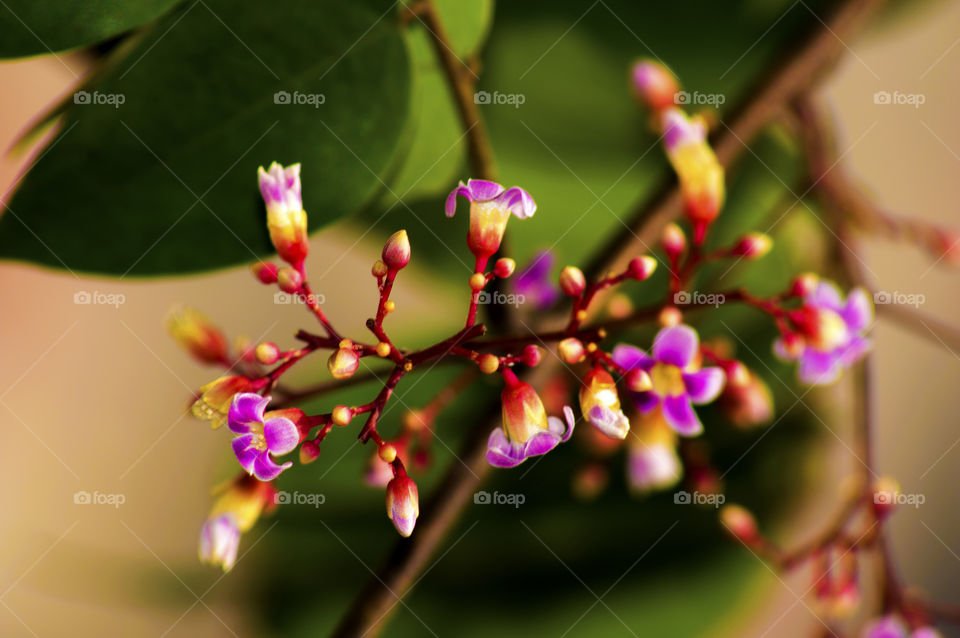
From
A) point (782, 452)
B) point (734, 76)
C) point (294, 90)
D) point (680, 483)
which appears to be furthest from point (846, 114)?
point (294, 90)

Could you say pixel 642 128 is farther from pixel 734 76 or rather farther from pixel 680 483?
pixel 680 483

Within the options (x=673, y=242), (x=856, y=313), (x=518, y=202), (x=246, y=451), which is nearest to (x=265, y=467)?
(x=246, y=451)

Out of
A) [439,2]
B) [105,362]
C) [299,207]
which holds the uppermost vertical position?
[439,2]

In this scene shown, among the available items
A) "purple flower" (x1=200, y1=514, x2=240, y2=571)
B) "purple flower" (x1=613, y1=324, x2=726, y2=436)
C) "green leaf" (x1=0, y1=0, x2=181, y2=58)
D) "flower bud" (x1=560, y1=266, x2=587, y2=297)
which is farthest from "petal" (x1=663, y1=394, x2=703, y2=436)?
"green leaf" (x1=0, y1=0, x2=181, y2=58)

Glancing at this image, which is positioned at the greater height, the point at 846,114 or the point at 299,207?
the point at 299,207

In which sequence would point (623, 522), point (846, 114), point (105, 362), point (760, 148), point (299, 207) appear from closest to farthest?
point (299, 207) → point (760, 148) → point (623, 522) → point (846, 114) → point (105, 362)

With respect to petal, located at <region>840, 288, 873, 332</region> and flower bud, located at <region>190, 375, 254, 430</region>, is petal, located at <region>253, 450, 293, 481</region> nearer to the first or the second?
flower bud, located at <region>190, 375, 254, 430</region>

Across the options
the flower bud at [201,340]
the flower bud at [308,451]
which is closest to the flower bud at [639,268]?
the flower bud at [308,451]
